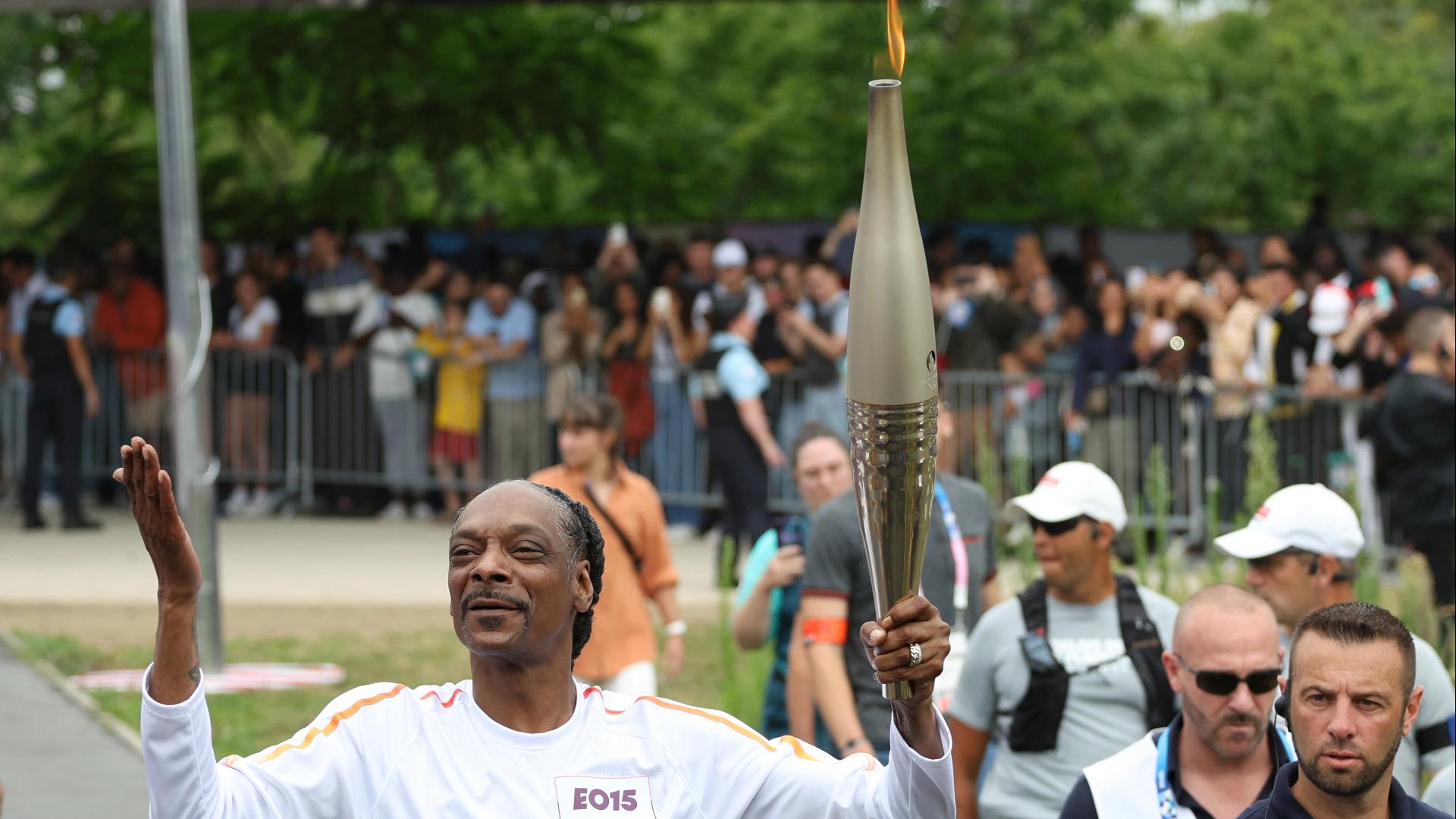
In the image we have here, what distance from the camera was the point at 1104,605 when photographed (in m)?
6.12

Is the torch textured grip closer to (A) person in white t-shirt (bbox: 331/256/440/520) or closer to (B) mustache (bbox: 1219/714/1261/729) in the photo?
(B) mustache (bbox: 1219/714/1261/729)

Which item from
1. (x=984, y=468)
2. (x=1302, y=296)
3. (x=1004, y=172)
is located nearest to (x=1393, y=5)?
(x=1004, y=172)

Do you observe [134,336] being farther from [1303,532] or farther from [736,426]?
[1303,532]

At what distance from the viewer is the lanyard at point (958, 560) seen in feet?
22.8

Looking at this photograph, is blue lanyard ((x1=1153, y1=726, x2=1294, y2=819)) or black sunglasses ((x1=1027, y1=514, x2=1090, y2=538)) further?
black sunglasses ((x1=1027, y1=514, x2=1090, y2=538))

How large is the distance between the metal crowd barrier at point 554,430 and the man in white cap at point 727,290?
0.44 metres

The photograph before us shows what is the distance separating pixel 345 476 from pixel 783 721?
34.5 feet

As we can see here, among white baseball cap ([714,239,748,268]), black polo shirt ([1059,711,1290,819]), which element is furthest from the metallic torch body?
white baseball cap ([714,239,748,268])

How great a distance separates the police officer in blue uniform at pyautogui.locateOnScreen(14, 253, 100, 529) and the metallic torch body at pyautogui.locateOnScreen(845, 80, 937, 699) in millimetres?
14420

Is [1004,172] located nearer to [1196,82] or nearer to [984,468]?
[1196,82]

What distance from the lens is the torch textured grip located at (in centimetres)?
296

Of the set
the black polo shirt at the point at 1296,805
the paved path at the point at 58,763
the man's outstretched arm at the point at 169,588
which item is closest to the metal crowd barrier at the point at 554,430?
the paved path at the point at 58,763

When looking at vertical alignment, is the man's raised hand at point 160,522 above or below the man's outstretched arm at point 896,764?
above

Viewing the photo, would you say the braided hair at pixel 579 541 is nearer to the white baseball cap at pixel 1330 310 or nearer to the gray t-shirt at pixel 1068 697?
the gray t-shirt at pixel 1068 697
